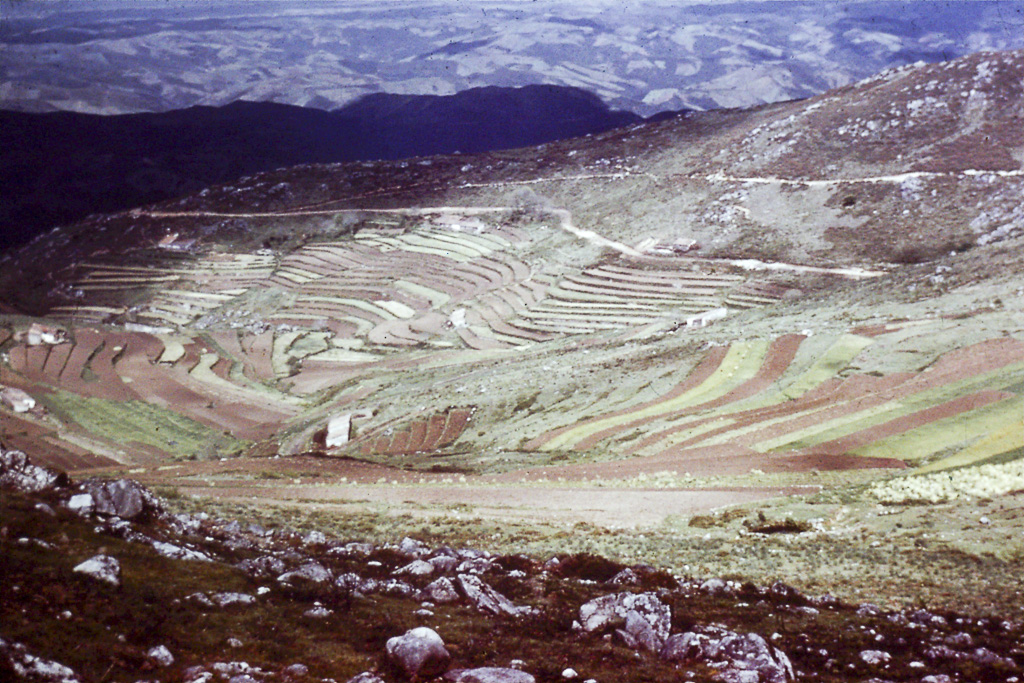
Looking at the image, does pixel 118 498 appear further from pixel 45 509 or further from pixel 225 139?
pixel 225 139

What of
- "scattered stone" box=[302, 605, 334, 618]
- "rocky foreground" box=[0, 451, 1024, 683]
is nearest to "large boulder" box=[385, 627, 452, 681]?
"rocky foreground" box=[0, 451, 1024, 683]

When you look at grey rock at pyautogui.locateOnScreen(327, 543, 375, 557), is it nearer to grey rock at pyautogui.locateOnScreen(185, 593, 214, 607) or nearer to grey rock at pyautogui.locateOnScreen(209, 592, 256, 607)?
grey rock at pyautogui.locateOnScreen(209, 592, 256, 607)

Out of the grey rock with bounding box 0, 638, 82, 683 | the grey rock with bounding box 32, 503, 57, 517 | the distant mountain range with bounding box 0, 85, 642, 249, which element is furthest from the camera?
the distant mountain range with bounding box 0, 85, 642, 249

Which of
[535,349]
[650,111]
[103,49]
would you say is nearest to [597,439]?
[535,349]

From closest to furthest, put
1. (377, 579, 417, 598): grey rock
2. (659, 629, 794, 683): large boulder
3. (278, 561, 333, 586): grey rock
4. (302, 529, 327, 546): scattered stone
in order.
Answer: (659, 629, 794, 683): large boulder → (278, 561, 333, 586): grey rock → (377, 579, 417, 598): grey rock → (302, 529, 327, 546): scattered stone

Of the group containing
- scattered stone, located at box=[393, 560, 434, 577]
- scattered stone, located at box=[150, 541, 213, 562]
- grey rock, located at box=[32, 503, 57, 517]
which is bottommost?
scattered stone, located at box=[393, 560, 434, 577]

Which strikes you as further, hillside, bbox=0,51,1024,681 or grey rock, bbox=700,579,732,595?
hillside, bbox=0,51,1024,681
